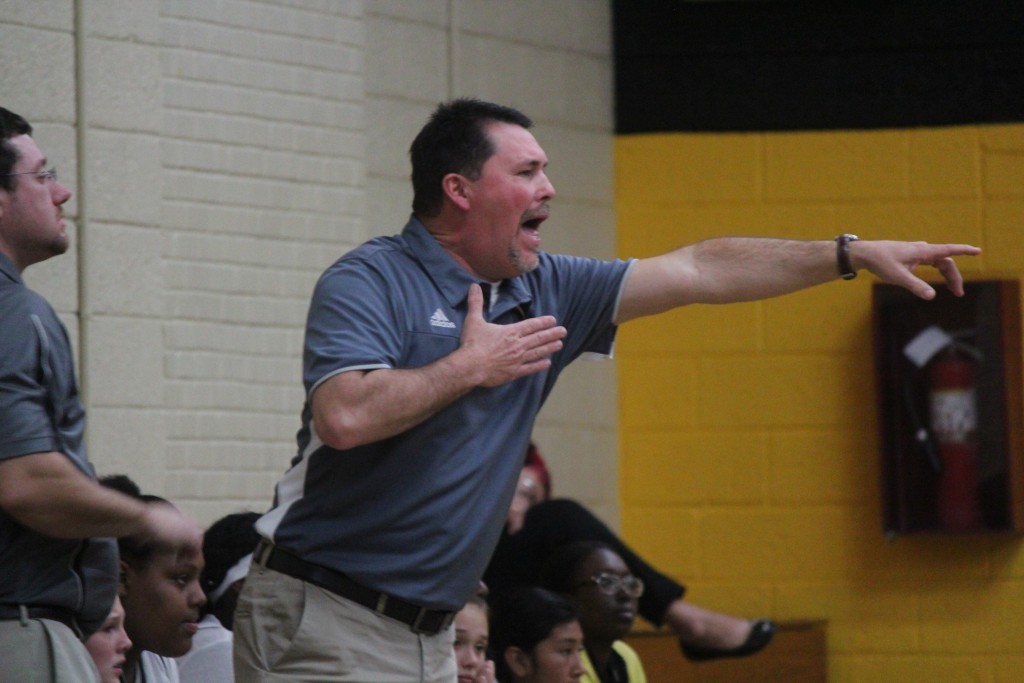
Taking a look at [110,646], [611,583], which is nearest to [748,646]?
[611,583]

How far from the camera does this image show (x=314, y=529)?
2668 millimetres

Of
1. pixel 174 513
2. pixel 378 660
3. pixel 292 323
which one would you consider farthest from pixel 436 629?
pixel 292 323

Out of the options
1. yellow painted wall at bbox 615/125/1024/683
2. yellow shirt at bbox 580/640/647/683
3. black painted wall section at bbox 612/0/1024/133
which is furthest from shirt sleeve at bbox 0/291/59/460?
black painted wall section at bbox 612/0/1024/133

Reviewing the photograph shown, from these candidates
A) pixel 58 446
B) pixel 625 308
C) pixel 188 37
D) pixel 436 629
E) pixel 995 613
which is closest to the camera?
pixel 58 446

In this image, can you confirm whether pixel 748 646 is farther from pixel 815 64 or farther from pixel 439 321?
pixel 439 321

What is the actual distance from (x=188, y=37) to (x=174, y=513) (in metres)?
2.51

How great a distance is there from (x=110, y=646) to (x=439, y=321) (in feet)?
3.15

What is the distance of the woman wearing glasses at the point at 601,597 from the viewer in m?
4.61

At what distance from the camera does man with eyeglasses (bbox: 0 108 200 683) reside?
251 cm

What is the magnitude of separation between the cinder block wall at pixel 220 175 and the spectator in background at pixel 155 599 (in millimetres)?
1060

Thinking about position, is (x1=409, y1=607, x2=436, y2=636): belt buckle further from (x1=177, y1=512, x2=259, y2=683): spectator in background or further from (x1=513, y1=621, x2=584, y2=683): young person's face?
(x1=513, y1=621, x2=584, y2=683): young person's face

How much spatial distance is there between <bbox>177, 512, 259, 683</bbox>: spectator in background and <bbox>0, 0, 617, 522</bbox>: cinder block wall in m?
0.53

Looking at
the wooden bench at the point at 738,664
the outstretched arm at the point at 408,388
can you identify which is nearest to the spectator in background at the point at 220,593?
the outstretched arm at the point at 408,388

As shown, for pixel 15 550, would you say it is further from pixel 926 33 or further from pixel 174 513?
pixel 926 33
